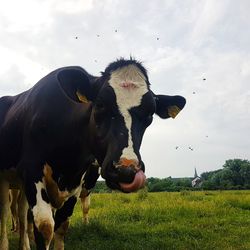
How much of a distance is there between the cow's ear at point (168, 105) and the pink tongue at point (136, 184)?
5.51 feet

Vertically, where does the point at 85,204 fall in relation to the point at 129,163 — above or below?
below

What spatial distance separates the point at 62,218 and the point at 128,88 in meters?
2.71

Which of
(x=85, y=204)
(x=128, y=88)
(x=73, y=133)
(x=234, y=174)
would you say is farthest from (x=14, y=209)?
(x=234, y=174)

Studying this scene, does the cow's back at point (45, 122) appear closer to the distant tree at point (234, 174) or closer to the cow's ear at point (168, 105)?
the cow's ear at point (168, 105)

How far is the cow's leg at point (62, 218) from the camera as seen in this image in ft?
21.5

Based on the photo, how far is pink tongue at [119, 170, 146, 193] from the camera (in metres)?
4.15

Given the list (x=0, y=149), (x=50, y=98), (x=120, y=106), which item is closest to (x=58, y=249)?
(x=0, y=149)

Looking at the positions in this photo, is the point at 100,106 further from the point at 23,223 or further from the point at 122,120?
the point at 23,223

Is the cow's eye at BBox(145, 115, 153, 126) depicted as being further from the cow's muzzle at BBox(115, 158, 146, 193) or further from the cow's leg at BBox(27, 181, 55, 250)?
the cow's leg at BBox(27, 181, 55, 250)

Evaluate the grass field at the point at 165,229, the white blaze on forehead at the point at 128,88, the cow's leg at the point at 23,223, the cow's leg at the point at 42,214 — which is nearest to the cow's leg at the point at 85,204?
A: the grass field at the point at 165,229

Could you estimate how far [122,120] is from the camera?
4.54 m

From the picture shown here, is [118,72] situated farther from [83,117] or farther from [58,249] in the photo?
[58,249]

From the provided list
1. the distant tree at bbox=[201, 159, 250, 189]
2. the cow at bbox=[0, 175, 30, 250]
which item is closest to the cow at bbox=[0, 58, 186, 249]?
the cow at bbox=[0, 175, 30, 250]

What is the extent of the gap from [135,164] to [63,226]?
118 inches
